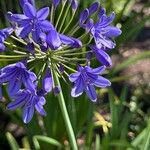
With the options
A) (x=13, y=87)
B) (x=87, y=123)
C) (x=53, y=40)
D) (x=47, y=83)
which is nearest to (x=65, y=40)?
(x=53, y=40)

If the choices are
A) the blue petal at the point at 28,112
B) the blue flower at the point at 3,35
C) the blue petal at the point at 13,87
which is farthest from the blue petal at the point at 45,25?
the blue petal at the point at 28,112

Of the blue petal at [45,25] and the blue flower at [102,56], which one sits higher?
the blue petal at [45,25]

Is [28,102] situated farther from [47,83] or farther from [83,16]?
[83,16]

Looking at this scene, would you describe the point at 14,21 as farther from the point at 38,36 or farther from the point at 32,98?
the point at 32,98

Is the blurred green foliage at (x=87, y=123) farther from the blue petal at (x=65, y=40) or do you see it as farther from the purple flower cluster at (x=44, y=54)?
the blue petal at (x=65, y=40)

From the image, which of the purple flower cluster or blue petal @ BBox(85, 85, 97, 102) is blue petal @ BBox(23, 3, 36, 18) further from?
blue petal @ BBox(85, 85, 97, 102)

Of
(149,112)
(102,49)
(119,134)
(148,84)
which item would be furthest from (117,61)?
(102,49)

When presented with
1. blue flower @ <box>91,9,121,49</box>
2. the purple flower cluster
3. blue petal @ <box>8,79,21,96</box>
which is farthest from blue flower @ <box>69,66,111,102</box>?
blue petal @ <box>8,79,21,96</box>

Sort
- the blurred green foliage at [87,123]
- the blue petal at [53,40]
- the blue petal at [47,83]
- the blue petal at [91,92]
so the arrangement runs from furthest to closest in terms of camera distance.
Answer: the blurred green foliage at [87,123]
the blue petal at [91,92]
the blue petal at [47,83]
the blue petal at [53,40]
